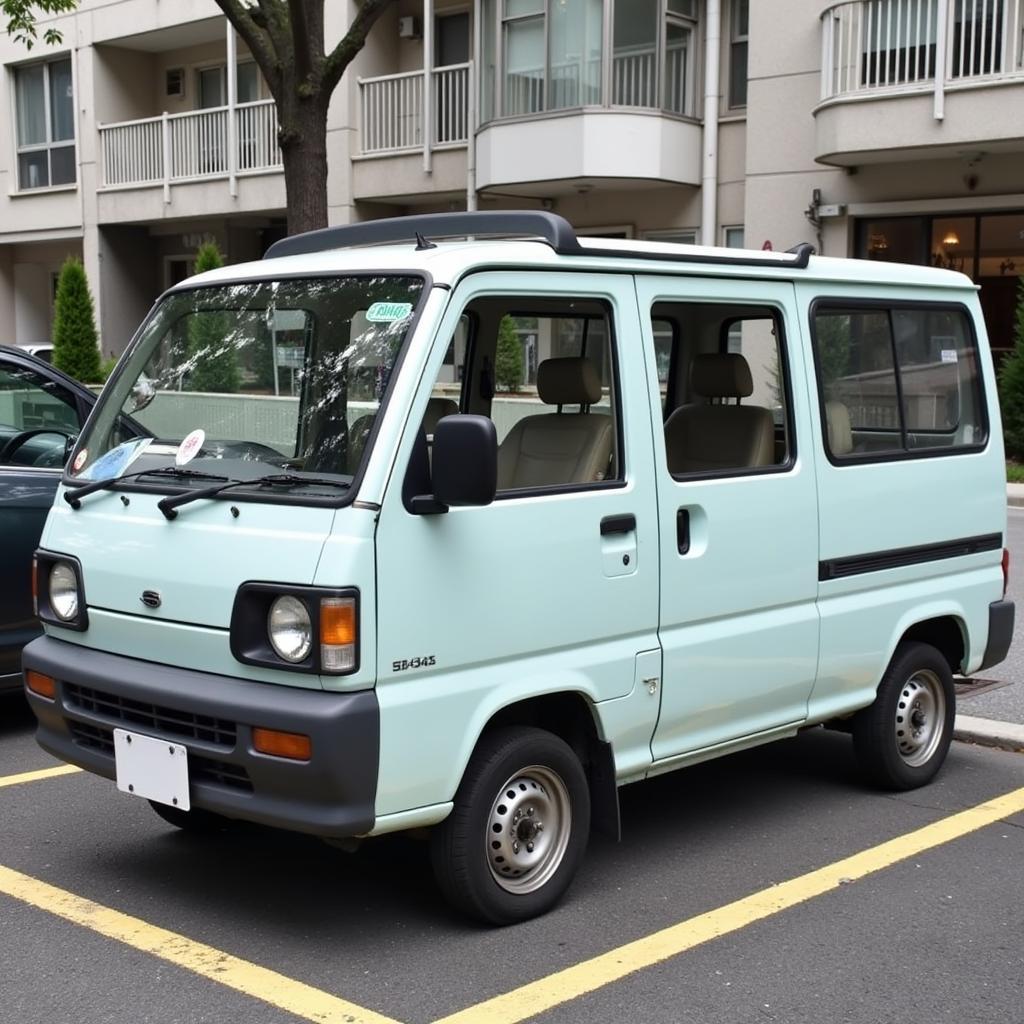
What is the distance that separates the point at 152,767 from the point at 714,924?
1.79 m

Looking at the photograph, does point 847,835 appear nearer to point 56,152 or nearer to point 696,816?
point 696,816

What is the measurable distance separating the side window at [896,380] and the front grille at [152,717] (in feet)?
8.26

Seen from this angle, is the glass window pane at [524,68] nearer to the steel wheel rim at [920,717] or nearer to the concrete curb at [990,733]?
the concrete curb at [990,733]

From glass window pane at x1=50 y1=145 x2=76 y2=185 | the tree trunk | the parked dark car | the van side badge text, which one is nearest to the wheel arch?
the van side badge text

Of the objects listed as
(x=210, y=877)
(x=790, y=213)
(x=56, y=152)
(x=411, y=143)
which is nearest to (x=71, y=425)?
(x=210, y=877)

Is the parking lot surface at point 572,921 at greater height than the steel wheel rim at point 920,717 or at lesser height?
lesser

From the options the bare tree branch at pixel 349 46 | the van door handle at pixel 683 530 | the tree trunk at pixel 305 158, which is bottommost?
the van door handle at pixel 683 530

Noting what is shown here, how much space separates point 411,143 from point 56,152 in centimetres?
991

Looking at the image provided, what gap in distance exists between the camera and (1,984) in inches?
155

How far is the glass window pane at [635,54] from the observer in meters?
19.8

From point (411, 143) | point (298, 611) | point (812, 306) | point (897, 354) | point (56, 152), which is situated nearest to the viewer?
point (298, 611)

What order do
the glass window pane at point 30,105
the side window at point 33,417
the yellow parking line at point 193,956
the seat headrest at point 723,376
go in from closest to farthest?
the yellow parking line at point 193,956, the seat headrest at point 723,376, the side window at point 33,417, the glass window pane at point 30,105

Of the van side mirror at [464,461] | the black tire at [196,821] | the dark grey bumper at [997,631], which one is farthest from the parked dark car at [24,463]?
the dark grey bumper at [997,631]

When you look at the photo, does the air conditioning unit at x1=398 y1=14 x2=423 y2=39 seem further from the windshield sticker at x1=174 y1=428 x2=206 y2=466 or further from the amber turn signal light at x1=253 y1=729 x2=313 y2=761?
the amber turn signal light at x1=253 y1=729 x2=313 y2=761
